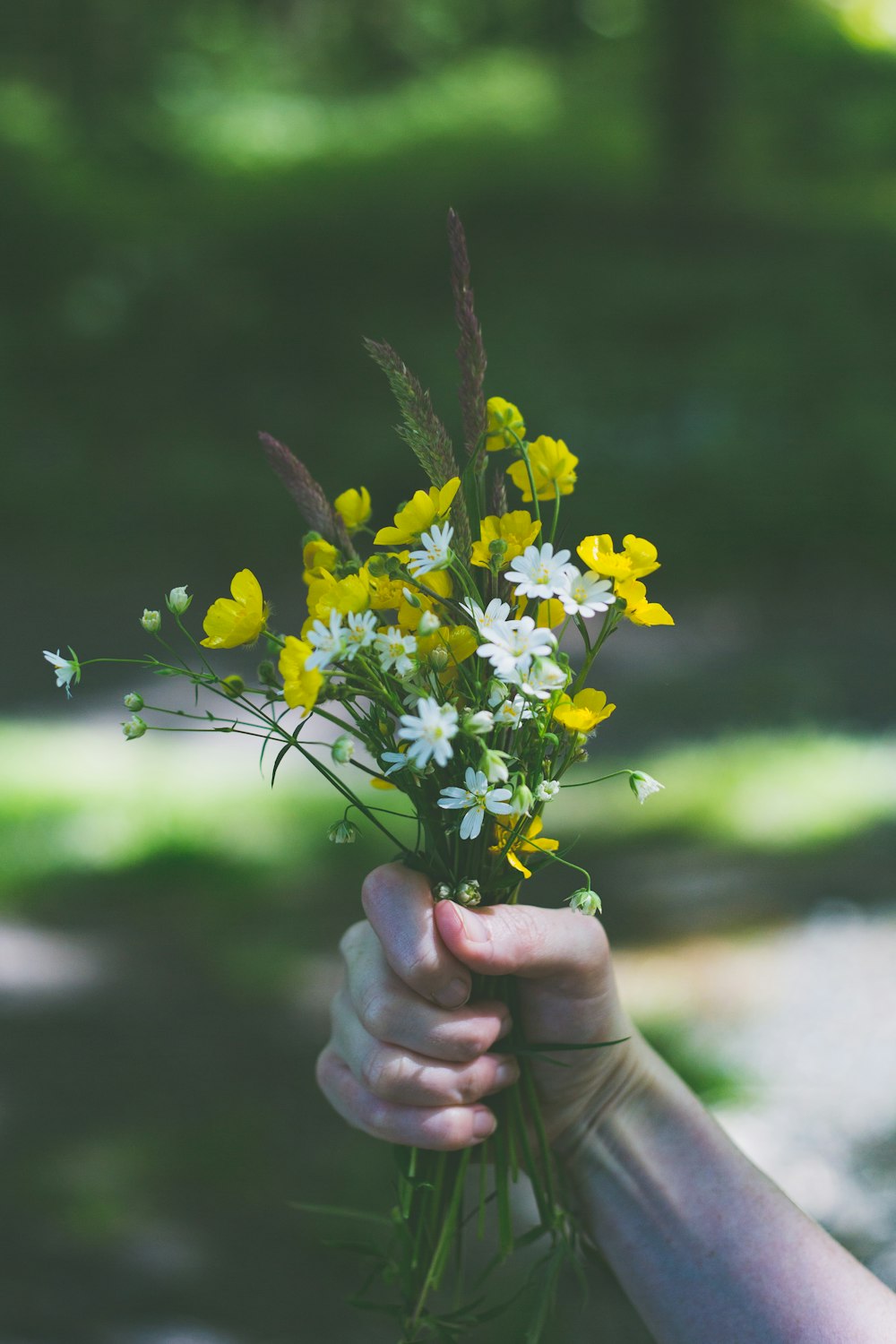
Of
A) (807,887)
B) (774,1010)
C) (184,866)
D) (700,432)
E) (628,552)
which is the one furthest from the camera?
(700,432)

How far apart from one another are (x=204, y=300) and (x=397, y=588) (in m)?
8.06

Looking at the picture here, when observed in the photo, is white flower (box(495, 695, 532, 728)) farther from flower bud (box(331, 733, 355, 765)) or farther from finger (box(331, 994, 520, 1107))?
finger (box(331, 994, 520, 1107))

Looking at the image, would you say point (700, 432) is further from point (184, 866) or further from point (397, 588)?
point (397, 588)

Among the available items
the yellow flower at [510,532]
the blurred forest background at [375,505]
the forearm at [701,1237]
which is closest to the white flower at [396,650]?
the yellow flower at [510,532]

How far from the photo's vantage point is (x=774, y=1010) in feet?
8.72

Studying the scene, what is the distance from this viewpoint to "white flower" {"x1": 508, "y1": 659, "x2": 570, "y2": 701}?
2.91 ft

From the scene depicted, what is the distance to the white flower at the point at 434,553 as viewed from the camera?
921 millimetres

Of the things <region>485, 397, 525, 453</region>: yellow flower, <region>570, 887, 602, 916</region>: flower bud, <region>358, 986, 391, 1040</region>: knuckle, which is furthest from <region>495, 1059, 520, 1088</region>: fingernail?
<region>485, 397, 525, 453</region>: yellow flower

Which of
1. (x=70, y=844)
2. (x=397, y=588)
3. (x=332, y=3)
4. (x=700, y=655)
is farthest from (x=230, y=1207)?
(x=332, y=3)

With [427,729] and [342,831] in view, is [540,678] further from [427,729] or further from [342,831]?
[342,831]

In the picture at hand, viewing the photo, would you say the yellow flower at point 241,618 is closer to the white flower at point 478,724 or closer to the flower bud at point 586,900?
the white flower at point 478,724

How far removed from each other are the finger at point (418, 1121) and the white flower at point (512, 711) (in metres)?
0.37

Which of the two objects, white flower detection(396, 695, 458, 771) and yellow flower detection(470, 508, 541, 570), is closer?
white flower detection(396, 695, 458, 771)

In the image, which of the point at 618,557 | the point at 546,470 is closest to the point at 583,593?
the point at 618,557
